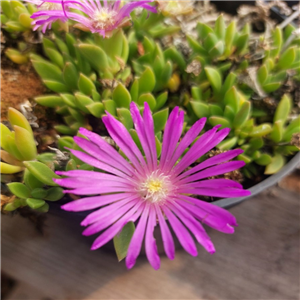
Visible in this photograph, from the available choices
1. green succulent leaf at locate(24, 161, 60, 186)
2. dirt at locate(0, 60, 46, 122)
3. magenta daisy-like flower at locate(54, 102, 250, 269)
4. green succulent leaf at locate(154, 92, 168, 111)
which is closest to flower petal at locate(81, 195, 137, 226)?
magenta daisy-like flower at locate(54, 102, 250, 269)

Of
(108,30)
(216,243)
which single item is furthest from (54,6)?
(216,243)

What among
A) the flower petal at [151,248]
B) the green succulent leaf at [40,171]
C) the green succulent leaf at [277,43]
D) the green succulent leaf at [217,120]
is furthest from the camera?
the green succulent leaf at [277,43]

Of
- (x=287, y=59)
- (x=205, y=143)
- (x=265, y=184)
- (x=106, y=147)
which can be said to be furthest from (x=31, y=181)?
(x=287, y=59)

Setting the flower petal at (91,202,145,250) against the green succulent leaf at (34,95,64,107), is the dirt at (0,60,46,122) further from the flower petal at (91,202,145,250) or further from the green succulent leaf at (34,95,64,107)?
the flower petal at (91,202,145,250)

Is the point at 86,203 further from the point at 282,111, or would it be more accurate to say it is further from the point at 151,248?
the point at 282,111

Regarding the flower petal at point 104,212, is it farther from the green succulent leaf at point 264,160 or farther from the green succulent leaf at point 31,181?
the green succulent leaf at point 264,160

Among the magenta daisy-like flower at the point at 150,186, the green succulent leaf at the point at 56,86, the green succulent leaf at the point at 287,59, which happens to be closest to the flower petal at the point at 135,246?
the magenta daisy-like flower at the point at 150,186
